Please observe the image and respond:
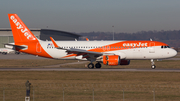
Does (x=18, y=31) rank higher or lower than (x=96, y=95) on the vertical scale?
higher

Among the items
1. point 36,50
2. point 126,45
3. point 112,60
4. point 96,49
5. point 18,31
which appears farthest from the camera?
point 18,31

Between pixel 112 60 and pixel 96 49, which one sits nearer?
pixel 112 60

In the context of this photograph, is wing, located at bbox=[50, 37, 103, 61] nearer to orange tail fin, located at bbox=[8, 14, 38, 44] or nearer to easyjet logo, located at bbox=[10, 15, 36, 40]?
easyjet logo, located at bbox=[10, 15, 36, 40]

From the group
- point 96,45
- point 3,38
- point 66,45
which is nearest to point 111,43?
point 96,45

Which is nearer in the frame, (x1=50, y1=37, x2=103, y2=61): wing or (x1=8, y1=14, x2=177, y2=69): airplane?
(x1=50, y1=37, x2=103, y2=61): wing

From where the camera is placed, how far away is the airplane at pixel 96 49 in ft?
140

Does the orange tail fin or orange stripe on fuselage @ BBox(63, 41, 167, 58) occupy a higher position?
the orange tail fin

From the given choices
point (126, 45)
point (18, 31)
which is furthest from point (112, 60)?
point (18, 31)

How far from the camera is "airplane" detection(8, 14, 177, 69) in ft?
140

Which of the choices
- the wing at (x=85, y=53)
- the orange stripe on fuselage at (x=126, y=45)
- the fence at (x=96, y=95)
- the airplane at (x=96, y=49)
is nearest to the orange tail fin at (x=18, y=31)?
the airplane at (x=96, y=49)

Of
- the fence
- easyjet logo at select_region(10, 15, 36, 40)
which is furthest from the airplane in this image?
the fence

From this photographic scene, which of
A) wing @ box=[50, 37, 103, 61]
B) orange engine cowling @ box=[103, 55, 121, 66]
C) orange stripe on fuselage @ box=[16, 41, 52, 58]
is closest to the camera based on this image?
orange engine cowling @ box=[103, 55, 121, 66]

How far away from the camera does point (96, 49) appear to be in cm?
4447

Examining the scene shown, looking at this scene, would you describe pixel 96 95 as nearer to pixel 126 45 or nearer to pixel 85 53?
pixel 85 53
